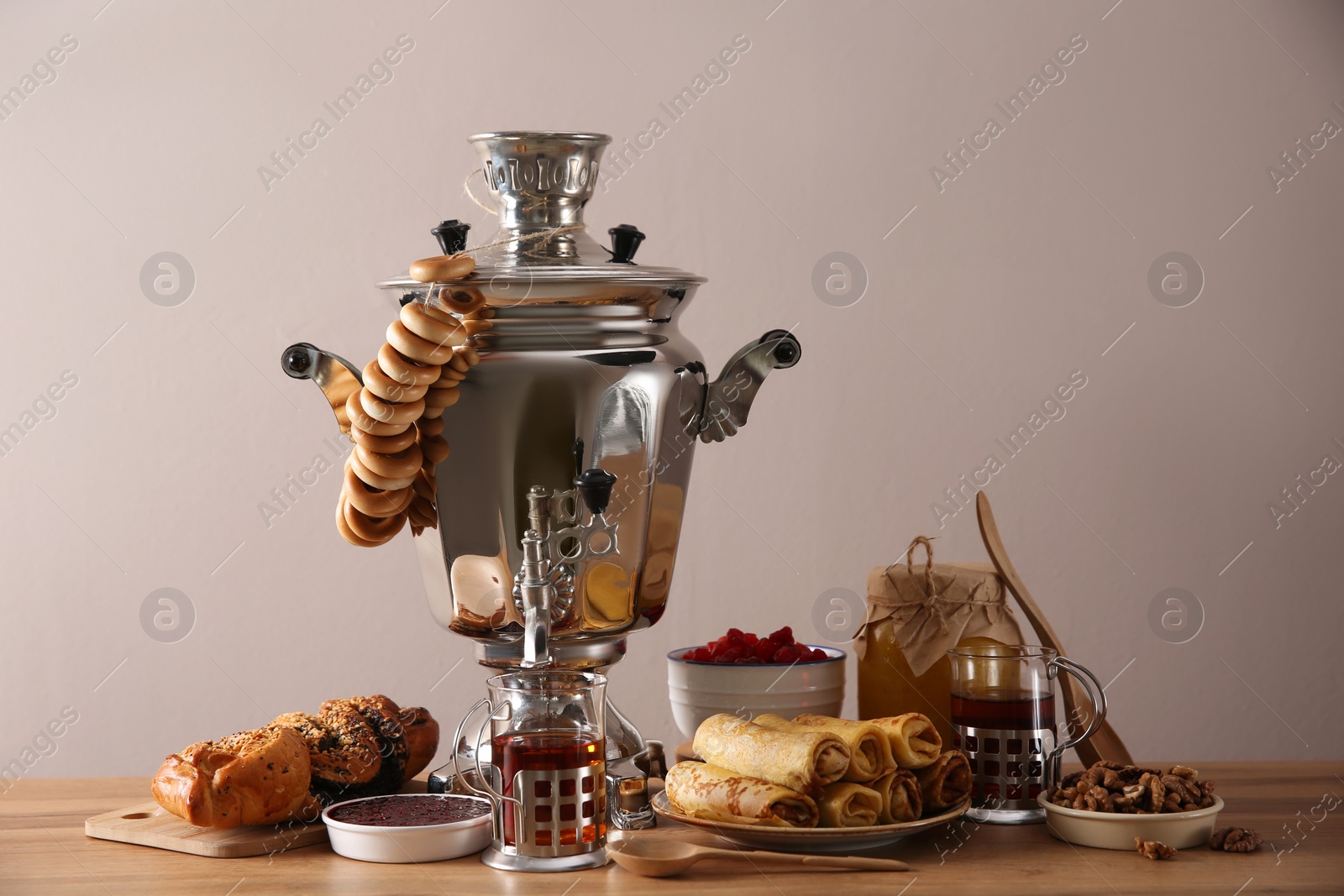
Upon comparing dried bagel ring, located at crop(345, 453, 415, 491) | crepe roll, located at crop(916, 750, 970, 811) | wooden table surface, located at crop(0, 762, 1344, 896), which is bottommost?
wooden table surface, located at crop(0, 762, 1344, 896)

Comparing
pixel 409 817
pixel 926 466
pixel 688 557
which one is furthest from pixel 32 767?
pixel 926 466

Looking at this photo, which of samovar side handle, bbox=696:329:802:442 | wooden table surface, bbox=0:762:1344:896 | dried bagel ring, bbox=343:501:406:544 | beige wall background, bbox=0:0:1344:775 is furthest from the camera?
beige wall background, bbox=0:0:1344:775

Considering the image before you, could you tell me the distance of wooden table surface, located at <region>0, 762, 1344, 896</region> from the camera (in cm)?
114

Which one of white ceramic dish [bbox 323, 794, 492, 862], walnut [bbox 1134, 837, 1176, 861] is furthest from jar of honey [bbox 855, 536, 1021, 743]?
white ceramic dish [bbox 323, 794, 492, 862]

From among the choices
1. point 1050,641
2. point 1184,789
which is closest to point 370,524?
point 1050,641

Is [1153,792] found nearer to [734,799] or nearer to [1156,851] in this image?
[1156,851]

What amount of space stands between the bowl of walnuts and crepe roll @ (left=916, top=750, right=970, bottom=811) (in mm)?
90

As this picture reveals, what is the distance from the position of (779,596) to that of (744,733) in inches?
53.4

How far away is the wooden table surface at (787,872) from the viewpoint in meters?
1.14

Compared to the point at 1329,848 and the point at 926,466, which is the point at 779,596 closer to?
the point at 926,466

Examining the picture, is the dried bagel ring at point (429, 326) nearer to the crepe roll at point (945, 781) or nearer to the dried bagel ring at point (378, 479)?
the dried bagel ring at point (378, 479)

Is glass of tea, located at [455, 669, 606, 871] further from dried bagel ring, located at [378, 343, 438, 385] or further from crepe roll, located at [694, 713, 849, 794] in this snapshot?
dried bagel ring, located at [378, 343, 438, 385]

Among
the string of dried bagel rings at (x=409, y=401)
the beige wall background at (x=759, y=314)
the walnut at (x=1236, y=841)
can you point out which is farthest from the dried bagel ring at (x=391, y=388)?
the beige wall background at (x=759, y=314)

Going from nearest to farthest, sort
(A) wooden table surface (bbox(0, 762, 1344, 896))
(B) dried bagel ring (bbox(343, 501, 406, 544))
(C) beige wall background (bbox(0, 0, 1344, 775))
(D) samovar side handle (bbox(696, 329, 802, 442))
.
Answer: (A) wooden table surface (bbox(0, 762, 1344, 896)) → (B) dried bagel ring (bbox(343, 501, 406, 544)) → (D) samovar side handle (bbox(696, 329, 802, 442)) → (C) beige wall background (bbox(0, 0, 1344, 775))
